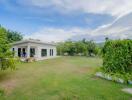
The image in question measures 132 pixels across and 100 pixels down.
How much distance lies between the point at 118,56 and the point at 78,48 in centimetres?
3352

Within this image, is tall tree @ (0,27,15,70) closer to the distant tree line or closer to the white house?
the white house

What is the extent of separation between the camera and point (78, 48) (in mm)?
45188

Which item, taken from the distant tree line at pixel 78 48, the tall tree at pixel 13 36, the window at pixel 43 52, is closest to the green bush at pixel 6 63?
the window at pixel 43 52

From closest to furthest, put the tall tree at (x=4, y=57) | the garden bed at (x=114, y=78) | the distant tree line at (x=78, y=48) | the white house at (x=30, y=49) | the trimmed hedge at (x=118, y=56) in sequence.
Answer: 1. the garden bed at (x=114, y=78)
2. the trimmed hedge at (x=118, y=56)
3. the tall tree at (x=4, y=57)
4. the white house at (x=30, y=49)
5. the distant tree line at (x=78, y=48)

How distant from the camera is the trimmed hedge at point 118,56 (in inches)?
442

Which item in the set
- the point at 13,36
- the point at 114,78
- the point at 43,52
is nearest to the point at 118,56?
the point at 114,78

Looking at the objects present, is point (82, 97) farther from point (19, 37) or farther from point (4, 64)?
point (19, 37)

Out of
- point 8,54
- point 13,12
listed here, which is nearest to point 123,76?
point 8,54

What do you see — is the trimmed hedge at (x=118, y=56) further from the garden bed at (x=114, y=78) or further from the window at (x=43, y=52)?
the window at (x=43, y=52)

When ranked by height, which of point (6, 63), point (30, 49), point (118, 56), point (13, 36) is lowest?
point (6, 63)

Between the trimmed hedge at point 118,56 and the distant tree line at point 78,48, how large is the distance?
32005 mm

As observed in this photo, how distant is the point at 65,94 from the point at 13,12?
2043 cm

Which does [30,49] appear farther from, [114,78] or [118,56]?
[114,78]

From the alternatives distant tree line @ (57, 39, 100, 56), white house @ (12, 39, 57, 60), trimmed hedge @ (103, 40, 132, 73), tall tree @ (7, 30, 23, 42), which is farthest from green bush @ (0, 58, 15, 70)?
distant tree line @ (57, 39, 100, 56)
